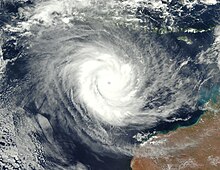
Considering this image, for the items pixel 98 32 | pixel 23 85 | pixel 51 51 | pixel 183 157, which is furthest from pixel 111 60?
pixel 183 157

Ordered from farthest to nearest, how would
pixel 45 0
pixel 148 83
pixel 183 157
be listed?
pixel 45 0
pixel 148 83
pixel 183 157

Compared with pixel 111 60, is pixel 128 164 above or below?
below

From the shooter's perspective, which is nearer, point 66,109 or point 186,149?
point 186,149

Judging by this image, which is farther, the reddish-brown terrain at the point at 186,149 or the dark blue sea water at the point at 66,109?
the dark blue sea water at the point at 66,109

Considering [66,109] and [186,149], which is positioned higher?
[66,109]

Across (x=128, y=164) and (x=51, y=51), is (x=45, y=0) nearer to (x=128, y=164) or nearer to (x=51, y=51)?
(x=51, y=51)

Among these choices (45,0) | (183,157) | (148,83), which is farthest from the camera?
(45,0)

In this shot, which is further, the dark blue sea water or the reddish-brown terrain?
the dark blue sea water

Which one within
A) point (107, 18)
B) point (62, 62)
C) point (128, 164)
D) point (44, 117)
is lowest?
point (128, 164)
